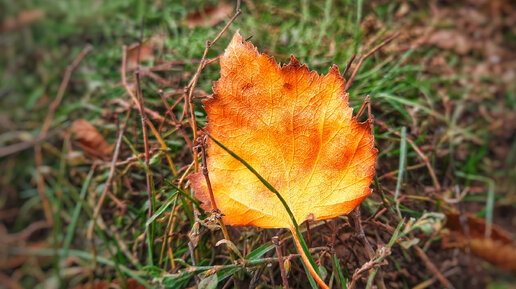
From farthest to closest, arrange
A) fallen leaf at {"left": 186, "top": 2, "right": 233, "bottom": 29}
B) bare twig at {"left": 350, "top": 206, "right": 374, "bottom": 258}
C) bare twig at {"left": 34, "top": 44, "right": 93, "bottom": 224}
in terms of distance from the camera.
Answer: fallen leaf at {"left": 186, "top": 2, "right": 233, "bottom": 29} → bare twig at {"left": 34, "top": 44, "right": 93, "bottom": 224} → bare twig at {"left": 350, "top": 206, "right": 374, "bottom": 258}

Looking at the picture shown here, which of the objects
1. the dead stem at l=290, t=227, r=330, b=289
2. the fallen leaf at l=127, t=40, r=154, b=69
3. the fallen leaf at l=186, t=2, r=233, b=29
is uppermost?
the fallen leaf at l=186, t=2, r=233, b=29

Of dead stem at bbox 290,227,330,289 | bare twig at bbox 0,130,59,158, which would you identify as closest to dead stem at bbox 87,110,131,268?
bare twig at bbox 0,130,59,158

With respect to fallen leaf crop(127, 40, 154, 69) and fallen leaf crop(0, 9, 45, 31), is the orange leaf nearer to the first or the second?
fallen leaf crop(127, 40, 154, 69)

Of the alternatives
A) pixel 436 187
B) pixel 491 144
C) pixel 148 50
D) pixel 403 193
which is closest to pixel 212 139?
pixel 403 193

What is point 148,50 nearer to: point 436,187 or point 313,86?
point 313,86

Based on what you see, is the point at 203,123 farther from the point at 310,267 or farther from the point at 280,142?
the point at 310,267

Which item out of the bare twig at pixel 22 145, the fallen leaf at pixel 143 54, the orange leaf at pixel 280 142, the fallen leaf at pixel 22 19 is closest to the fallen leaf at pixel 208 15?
the fallen leaf at pixel 143 54
